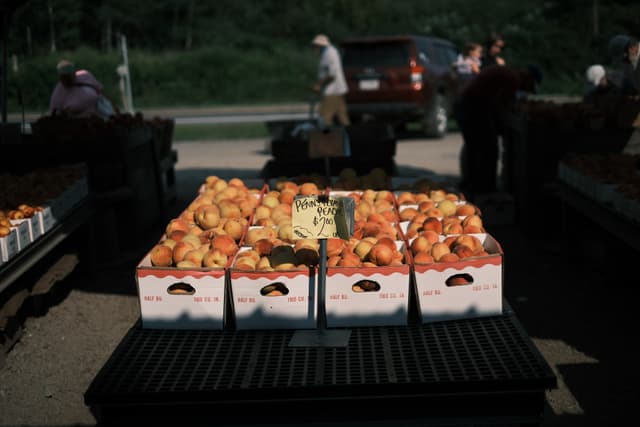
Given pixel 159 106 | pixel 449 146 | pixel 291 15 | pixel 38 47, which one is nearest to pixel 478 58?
pixel 449 146

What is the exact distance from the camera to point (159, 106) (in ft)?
98.0

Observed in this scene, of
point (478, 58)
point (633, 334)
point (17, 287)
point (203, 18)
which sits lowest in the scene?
point (633, 334)

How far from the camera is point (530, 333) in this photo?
16.1 ft

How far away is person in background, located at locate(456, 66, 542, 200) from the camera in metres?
8.02

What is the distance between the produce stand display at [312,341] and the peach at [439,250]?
10 mm

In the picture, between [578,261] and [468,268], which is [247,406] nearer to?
[468,268]

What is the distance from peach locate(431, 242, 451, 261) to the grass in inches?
548

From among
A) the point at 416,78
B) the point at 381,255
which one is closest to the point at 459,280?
the point at 381,255

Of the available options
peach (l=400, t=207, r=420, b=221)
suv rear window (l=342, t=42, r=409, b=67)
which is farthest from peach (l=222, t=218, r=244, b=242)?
suv rear window (l=342, t=42, r=409, b=67)

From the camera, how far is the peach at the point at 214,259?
3.38 metres

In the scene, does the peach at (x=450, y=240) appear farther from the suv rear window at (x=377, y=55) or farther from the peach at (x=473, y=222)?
the suv rear window at (x=377, y=55)

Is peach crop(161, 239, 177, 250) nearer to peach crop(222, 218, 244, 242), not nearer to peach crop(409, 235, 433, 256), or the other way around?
peach crop(222, 218, 244, 242)

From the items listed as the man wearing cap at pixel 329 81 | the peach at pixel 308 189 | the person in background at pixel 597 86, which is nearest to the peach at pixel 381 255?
the peach at pixel 308 189

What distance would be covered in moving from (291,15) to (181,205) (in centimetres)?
3442
